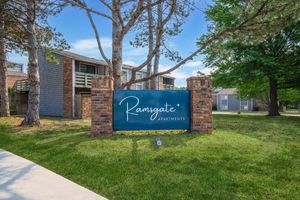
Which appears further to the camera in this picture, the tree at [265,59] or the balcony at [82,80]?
the balcony at [82,80]

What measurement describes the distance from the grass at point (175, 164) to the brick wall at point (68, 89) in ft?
38.2

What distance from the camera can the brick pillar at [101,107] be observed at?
323 inches

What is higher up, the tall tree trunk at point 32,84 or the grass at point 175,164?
the tall tree trunk at point 32,84

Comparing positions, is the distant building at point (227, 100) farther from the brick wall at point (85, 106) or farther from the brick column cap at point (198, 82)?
the brick column cap at point (198, 82)

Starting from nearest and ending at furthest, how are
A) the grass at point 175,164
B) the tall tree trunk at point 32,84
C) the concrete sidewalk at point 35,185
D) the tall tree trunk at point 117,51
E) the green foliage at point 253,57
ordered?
1. the concrete sidewalk at point 35,185
2. the grass at point 175,164
3. the tall tree trunk at point 117,51
4. the tall tree trunk at point 32,84
5. the green foliage at point 253,57

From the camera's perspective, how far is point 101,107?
8.23 meters

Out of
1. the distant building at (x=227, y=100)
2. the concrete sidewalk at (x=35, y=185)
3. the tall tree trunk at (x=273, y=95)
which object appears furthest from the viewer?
the distant building at (x=227, y=100)

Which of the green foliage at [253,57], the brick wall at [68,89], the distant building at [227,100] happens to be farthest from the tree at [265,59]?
the distant building at [227,100]

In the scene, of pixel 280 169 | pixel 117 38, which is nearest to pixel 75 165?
pixel 280 169

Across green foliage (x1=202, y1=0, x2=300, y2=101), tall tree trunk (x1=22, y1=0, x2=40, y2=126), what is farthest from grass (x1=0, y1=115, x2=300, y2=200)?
green foliage (x1=202, y1=0, x2=300, y2=101)

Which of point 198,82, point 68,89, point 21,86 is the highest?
point 21,86

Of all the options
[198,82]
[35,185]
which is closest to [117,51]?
[198,82]

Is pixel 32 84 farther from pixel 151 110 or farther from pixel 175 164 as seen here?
pixel 175 164

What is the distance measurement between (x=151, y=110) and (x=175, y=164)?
362cm
